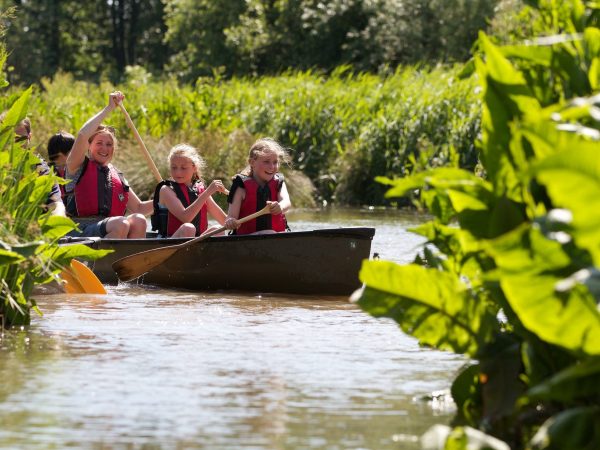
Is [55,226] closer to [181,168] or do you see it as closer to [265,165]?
[265,165]

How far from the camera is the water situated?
4.55 m

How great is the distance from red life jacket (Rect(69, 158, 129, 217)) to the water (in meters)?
2.23

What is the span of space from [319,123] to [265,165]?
11015 millimetres

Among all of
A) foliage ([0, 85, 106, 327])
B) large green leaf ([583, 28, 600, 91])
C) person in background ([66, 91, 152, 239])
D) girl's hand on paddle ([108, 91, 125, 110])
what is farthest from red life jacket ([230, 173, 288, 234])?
large green leaf ([583, 28, 600, 91])

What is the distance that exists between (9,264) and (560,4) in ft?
8.97

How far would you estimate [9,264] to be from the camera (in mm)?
6184

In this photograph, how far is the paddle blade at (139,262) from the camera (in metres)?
9.95

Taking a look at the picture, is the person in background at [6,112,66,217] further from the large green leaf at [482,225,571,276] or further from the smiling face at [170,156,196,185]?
the large green leaf at [482,225,571,276]

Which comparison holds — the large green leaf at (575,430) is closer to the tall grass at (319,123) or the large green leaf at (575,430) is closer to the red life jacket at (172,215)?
the red life jacket at (172,215)

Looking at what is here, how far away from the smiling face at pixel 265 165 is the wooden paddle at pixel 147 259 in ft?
1.09

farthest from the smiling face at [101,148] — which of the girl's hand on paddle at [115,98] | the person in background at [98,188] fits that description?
the girl's hand on paddle at [115,98]

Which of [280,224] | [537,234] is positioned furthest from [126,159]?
[537,234]

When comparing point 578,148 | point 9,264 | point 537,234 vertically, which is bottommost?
point 9,264

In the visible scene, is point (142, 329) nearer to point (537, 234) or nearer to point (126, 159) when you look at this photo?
point (537, 234)
